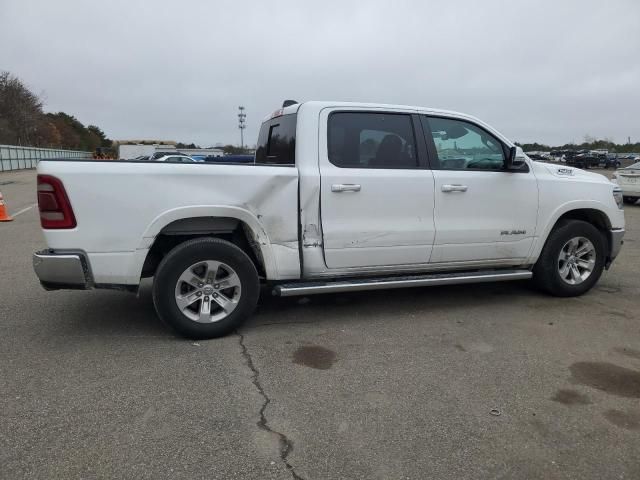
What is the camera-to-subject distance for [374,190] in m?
4.49

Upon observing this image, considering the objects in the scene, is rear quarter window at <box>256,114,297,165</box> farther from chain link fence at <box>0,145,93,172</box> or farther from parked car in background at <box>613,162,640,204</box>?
chain link fence at <box>0,145,93,172</box>

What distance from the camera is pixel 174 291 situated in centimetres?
404

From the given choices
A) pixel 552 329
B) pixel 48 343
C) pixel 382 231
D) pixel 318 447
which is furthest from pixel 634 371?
pixel 48 343

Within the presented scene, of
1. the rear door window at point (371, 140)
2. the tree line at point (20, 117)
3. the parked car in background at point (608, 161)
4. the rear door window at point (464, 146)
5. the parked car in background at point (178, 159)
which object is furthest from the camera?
the tree line at point (20, 117)

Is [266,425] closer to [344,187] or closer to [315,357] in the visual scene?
[315,357]

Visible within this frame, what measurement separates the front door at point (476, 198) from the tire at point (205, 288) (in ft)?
6.11

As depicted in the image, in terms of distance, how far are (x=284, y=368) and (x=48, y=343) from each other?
200cm

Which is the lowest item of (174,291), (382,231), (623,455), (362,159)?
(623,455)

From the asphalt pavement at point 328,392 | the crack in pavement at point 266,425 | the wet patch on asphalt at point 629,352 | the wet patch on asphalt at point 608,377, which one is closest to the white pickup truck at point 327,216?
the asphalt pavement at point 328,392

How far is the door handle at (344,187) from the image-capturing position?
4359 mm

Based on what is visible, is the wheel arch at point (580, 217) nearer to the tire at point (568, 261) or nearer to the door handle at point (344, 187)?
the tire at point (568, 261)

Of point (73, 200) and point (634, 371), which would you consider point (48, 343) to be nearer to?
point (73, 200)

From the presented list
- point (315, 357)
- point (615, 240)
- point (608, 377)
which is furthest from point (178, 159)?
point (608, 377)

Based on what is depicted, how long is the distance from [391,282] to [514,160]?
5.65 ft
